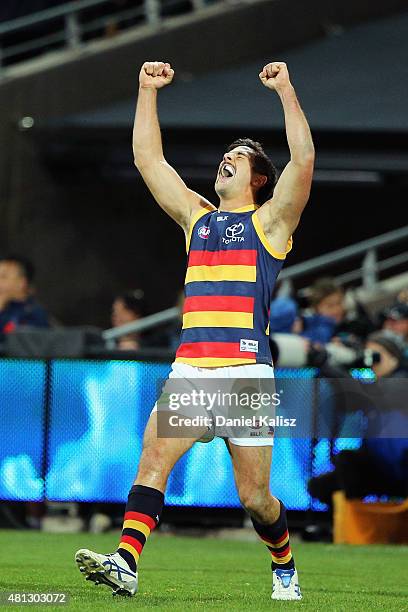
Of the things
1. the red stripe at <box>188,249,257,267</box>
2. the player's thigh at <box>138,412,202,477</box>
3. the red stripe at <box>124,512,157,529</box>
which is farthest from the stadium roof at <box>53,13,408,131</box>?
the red stripe at <box>124,512,157,529</box>

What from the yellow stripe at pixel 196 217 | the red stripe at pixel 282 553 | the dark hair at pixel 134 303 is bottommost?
the red stripe at pixel 282 553

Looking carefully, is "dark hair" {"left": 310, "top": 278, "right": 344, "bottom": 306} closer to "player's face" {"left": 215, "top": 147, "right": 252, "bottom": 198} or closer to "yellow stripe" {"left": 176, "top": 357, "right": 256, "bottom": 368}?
"player's face" {"left": 215, "top": 147, "right": 252, "bottom": 198}

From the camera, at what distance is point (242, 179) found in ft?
22.6

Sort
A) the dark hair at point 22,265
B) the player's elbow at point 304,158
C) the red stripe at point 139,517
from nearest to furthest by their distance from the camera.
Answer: the red stripe at point 139,517 → the player's elbow at point 304,158 → the dark hair at point 22,265

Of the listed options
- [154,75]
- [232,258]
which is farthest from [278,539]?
[154,75]

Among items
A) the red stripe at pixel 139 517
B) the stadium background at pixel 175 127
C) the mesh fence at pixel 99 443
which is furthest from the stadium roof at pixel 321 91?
the red stripe at pixel 139 517

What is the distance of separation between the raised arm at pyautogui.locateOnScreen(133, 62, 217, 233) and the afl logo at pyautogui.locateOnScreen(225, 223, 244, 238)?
12.2 inches

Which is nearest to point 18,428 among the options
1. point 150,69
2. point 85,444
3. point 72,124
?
point 85,444

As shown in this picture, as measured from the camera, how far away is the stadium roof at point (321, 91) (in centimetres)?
1855

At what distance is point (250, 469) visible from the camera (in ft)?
21.4

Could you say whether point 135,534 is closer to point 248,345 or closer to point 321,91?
point 248,345

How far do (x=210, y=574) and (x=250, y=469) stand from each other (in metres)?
1.93

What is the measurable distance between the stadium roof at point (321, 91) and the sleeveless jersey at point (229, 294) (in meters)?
12.0

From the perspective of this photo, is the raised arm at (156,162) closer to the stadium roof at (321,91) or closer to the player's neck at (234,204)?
the player's neck at (234,204)
